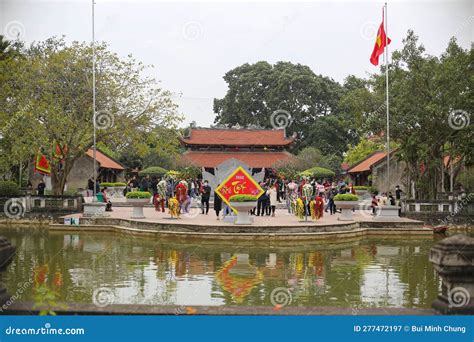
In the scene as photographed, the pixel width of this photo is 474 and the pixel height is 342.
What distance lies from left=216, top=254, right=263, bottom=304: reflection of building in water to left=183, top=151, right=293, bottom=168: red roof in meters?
33.8

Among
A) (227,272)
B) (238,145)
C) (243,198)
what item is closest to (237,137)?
(238,145)

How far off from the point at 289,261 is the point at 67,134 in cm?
1441

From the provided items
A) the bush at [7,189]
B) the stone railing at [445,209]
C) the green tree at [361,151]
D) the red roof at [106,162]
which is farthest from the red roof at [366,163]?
the bush at [7,189]

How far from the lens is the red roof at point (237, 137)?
47656 millimetres

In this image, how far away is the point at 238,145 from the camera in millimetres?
47812

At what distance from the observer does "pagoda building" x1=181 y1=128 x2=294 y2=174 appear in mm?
47031

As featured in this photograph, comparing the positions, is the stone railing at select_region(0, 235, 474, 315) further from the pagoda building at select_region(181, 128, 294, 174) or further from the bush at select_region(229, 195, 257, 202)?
the pagoda building at select_region(181, 128, 294, 174)

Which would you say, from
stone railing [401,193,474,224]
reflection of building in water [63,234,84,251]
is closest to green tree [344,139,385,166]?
stone railing [401,193,474,224]

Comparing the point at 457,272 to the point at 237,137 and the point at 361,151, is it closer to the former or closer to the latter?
the point at 361,151

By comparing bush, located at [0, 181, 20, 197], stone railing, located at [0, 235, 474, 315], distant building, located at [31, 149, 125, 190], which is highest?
distant building, located at [31, 149, 125, 190]

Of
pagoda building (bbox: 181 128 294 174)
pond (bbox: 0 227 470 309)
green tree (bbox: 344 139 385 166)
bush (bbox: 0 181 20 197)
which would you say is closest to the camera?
pond (bbox: 0 227 470 309)

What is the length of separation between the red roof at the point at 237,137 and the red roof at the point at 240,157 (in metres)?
1.01

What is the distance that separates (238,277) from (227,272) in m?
0.59

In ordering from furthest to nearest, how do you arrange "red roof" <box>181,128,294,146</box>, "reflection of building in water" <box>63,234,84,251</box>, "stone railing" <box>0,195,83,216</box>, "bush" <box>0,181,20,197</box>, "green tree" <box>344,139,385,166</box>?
"red roof" <box>181,128,294,146</box>
"green tree" <box>344,139,385,166</box>
"bush" <box>0,181,20,197</box>
"stone railing" <box>0,195,83,216</box>
"reflection of building in water" <box>63,234,84,251</box>
